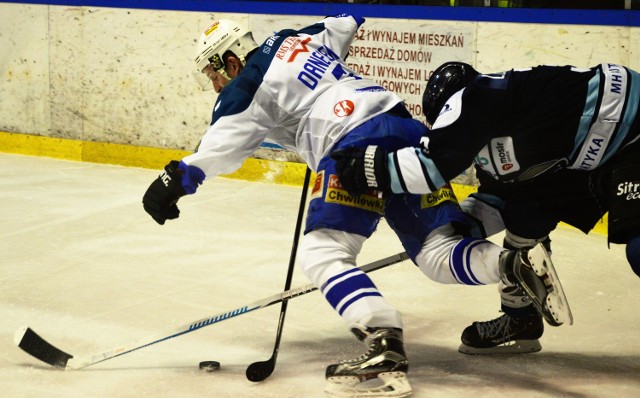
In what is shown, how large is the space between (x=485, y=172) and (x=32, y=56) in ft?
15.0

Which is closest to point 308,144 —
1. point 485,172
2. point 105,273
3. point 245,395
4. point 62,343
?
point 485,172

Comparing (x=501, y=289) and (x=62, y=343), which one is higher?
(x=501, y=289)

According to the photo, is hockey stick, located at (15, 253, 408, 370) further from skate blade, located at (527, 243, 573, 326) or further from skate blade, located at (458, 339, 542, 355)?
skate blade, located at (527, 243, 573, 326)

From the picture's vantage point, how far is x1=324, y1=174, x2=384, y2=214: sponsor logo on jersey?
273 cm

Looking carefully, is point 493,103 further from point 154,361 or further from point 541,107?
point 154,361

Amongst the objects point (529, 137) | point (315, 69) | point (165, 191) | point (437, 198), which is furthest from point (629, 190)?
point (165, 191)

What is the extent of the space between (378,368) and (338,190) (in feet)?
1.61

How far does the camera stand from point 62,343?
3230 mm

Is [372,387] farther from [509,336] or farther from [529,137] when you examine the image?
[529,137]

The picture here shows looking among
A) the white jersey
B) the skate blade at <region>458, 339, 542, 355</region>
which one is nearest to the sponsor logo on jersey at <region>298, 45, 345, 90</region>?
the white jersey

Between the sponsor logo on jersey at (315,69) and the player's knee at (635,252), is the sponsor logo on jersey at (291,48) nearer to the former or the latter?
the sponsor logo on jersey at (315,69)

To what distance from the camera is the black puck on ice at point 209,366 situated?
2.97 metres

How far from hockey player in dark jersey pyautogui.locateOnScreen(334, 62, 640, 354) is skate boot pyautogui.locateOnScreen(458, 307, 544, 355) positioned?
0.50m

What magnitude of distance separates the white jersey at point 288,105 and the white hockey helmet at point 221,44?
0.12m
